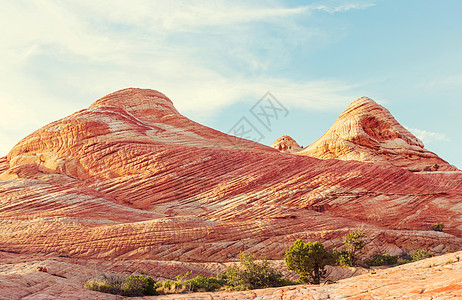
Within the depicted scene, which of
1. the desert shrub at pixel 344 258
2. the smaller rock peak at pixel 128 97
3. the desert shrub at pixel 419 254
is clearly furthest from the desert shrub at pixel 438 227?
the smaller rock peak at pixel 128 97

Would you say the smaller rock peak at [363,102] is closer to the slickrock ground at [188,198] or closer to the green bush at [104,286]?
the slickrock ground at [188,198]

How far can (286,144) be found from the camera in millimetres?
74188

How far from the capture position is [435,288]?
837 centimetres

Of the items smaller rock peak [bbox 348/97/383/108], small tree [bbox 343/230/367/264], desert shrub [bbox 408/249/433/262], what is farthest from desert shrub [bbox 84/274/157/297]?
smaller rock peak [bbox 348/97/383/108]

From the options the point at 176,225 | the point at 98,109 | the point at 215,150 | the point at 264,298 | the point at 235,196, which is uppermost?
the point at 98,109

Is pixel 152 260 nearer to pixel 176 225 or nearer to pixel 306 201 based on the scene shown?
pixel 176 225

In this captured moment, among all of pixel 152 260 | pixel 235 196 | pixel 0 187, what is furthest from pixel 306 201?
pixel 0 187

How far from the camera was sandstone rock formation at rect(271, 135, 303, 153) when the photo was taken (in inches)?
2874

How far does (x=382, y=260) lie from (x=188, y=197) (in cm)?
1396

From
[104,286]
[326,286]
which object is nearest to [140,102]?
[104,286]

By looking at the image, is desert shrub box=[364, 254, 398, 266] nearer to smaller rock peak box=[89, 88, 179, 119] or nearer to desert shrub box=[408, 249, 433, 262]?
desert shrub box=[408, 249, 433, 262]

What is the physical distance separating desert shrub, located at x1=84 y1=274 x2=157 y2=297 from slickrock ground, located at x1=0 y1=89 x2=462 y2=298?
505 cm

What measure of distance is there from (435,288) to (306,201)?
1827 centimetres

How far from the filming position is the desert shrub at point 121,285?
1284 cm
